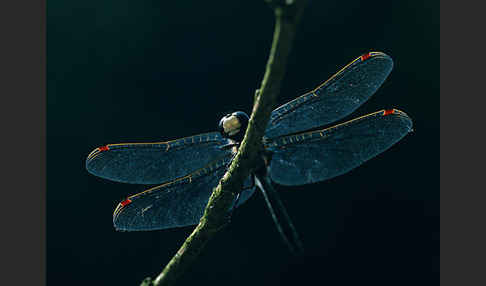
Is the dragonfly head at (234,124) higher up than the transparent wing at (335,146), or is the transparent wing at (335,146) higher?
the dragonfly head at (234,124)

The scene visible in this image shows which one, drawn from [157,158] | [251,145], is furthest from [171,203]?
[251,145]

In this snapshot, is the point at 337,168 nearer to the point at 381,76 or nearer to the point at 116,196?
the point at 381,76

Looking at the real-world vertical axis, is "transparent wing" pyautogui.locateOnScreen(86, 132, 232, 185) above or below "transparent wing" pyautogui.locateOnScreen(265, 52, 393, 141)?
below

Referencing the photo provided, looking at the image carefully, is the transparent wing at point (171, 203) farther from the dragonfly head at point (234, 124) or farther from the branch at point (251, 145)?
the branch at point (251, 145)

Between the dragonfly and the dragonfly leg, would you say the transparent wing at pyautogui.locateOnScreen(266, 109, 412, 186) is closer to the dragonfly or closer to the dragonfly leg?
the dragonfly

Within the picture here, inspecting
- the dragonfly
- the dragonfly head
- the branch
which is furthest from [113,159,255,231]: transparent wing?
the branch

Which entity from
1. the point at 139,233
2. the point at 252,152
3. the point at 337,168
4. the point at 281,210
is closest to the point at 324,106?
the point at 337,168

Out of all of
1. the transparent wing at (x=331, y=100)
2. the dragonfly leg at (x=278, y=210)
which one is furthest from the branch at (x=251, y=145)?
the transparent wing at (x=331, y=100)
